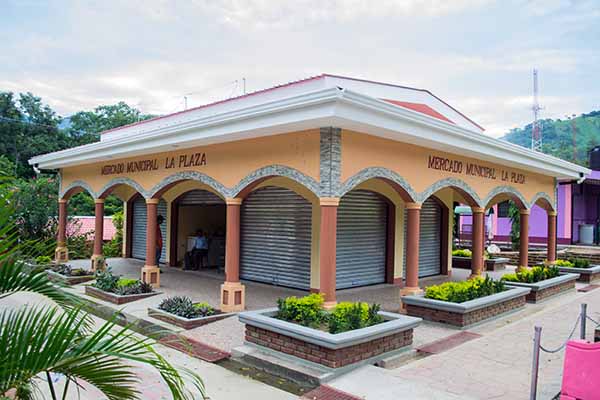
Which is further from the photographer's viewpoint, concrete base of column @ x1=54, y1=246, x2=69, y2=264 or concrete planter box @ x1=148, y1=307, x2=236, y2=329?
concrete base of column @ x1=54, y1=246, x2=69, y2=264

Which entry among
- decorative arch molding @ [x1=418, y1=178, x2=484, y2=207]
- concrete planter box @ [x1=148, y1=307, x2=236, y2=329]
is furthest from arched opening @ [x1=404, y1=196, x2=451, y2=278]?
concrete planter box @ [x1=148, y1=307, x2=236, y2=329]

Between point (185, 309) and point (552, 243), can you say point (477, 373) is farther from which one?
point (552, 243)

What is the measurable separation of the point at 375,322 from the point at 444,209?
29.8ft

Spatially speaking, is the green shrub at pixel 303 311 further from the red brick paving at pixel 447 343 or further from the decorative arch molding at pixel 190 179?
the decorative arch molding at pixel 190 179

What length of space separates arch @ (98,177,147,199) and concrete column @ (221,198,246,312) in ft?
13.2

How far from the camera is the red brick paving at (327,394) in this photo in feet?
17.6

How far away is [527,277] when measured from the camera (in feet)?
39.1

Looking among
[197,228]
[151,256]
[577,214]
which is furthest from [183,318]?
[577,214]

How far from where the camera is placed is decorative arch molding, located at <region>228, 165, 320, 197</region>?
26.6 ft

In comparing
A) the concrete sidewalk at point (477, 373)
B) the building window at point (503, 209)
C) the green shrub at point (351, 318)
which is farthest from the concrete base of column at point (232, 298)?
the building window at point (503, 209)

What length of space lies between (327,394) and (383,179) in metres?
4.74

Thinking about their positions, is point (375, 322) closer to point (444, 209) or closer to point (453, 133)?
point (453, 133)

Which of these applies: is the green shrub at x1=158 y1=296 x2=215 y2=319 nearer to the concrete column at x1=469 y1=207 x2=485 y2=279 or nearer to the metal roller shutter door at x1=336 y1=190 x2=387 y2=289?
the metal roller shutter door at x1=336 y1=190 x2=387 y2=289

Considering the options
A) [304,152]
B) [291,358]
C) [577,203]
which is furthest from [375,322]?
[577,203]
